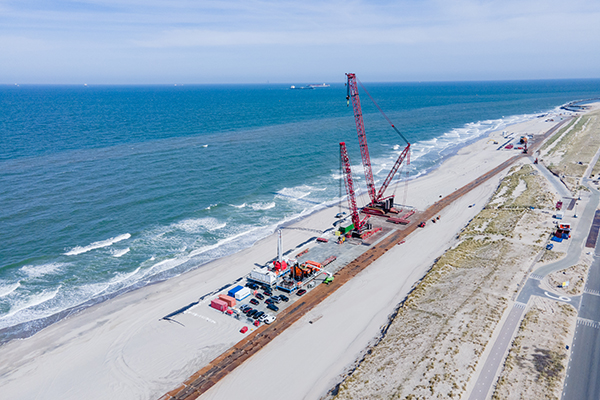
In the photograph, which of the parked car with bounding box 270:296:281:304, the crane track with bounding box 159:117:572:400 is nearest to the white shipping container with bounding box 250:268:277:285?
the parked car with bounding box 270:296:281:304

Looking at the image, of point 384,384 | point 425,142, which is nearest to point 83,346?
point 384,384

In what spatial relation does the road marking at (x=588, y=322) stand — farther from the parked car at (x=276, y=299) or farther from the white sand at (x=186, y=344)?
the parked car at (x=276, y=299)

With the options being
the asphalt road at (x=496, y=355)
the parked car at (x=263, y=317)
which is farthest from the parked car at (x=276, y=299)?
the asphalt road at (x=496, y=355)

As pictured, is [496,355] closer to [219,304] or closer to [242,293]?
[242,293]

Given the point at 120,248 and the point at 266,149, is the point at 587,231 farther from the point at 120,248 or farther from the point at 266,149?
the point at 266,149

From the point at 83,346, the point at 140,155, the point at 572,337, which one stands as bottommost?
the point at 83,346

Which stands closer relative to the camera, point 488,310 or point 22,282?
point 488,310

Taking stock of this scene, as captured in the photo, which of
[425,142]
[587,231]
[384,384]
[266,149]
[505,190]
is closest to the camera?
[384,384]
